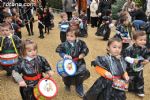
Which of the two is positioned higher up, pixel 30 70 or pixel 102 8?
pixel 102 8

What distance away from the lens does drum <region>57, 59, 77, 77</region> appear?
21.1 feet

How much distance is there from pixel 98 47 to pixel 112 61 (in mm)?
6685

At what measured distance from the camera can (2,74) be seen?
8.48 metres

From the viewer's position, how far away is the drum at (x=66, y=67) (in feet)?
21.1

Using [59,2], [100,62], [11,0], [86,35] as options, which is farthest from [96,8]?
[100,62]

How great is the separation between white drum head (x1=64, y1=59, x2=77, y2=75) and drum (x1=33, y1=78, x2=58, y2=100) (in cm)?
111

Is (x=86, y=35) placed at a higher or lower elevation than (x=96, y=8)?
lower

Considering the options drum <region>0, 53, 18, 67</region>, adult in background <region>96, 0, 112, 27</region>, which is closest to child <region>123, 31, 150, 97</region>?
drum <region>0, 53, 18, 67</region>

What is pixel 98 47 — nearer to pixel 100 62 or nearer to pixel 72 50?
pixel 72 50

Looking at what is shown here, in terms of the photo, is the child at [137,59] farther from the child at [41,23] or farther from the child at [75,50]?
the child at [41,23]

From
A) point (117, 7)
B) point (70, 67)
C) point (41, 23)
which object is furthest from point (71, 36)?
point (117, 7)

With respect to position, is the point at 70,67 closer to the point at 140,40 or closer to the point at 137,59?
the point at 137,59

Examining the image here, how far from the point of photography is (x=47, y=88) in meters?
5.23

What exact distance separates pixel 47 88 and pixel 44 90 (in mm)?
84
